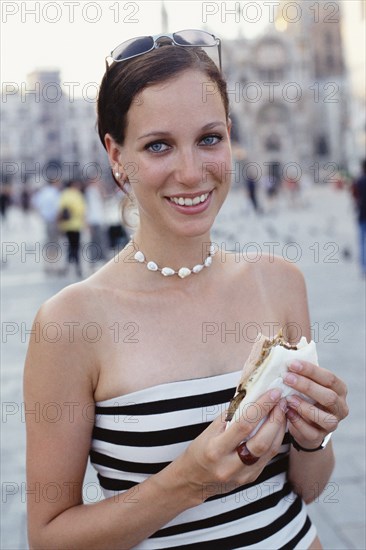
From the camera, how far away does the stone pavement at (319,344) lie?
381 centimetres

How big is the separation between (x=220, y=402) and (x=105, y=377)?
26 cm

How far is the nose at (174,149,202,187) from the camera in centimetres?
163

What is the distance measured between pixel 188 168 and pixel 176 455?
623 mm

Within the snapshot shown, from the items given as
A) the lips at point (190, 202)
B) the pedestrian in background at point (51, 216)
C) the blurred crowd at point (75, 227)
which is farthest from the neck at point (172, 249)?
the pedestrian in background at point (51, 216)

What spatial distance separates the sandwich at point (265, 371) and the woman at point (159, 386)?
28 mm

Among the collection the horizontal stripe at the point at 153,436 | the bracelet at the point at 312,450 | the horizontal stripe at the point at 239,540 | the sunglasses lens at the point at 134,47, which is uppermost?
the sunglasses lens at the point at 134,47

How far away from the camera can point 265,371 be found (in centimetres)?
147

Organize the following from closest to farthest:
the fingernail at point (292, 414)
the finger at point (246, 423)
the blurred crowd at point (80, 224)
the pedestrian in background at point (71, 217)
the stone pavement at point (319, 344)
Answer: the finger at point (246, 423)
the fingernail at point (292, 414)
the stone pavement at point (319, 344)
the blurred crowd at point (80, 224)
the pedestrian in background at point (71, 217)

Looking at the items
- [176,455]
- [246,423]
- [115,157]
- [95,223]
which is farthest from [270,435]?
[95,223]

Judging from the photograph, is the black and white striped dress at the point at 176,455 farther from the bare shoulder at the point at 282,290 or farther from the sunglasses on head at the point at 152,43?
the sunglasses on head at the point at 152,43

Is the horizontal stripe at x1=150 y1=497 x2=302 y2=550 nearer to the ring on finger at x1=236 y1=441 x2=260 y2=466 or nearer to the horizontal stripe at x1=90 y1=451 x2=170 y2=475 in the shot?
the horizontal stripe at x1=90 y1=451 x2=170 y2=475

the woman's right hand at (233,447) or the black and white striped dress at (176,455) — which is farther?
the black and white striped dress at (176,455)

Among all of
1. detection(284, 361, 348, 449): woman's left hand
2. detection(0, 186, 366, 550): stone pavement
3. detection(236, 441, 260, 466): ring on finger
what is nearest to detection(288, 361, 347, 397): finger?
detection(284, 361, 348, 449): woman's left hand

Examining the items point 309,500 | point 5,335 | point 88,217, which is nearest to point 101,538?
point 309,500
